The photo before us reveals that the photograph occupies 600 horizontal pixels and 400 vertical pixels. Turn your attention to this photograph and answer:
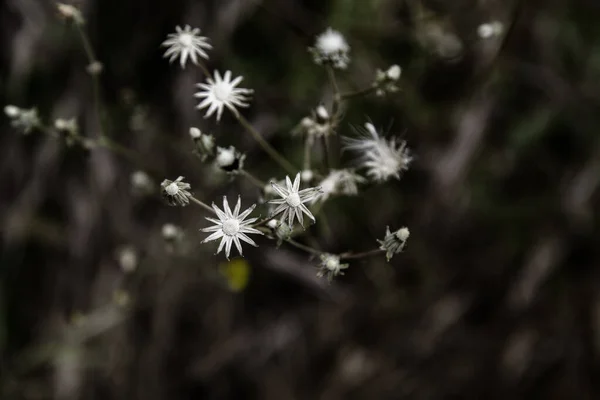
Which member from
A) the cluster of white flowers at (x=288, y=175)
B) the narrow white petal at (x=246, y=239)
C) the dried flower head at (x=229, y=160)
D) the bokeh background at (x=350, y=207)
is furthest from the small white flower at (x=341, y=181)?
the bokeh background at (x=350, y=207)

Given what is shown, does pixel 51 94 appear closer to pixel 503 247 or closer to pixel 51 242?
pixel 51 242

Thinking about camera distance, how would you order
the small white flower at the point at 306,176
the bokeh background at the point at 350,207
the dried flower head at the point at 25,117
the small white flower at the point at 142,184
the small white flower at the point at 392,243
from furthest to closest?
the bokeh background at the point at 350,207
the small white flower at the point at 142,184
the dried flower head at the point at 25,117
the small white flower at the point at 306,176
the small white flower at the point at 392,243

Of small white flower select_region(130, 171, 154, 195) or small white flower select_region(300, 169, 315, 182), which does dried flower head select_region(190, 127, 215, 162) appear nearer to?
small white flower select_region(300, 169, 315, 182)

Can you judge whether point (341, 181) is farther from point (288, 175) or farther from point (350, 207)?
point (350, 207)

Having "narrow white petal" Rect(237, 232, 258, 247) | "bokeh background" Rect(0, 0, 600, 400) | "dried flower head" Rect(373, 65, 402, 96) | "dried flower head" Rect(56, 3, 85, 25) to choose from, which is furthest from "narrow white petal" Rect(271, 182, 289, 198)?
"bokeh background" Rect(0, 0, 600, 400)

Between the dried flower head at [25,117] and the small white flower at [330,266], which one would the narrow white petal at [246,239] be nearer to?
the small white flower at [330,266]
